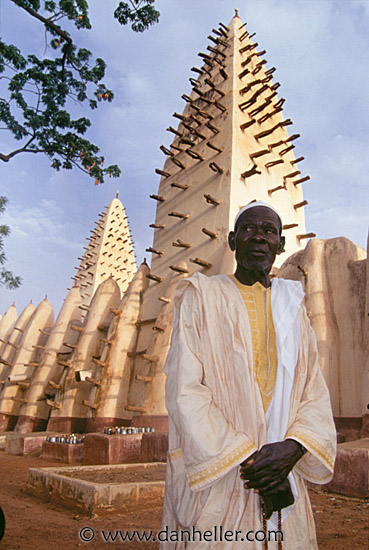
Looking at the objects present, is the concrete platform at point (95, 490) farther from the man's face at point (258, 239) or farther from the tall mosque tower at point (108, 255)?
the tall mosque tower at point (108, 255)

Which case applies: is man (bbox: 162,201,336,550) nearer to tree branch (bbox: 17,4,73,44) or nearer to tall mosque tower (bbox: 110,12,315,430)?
tree branch (bbox: 17,4,73,44)

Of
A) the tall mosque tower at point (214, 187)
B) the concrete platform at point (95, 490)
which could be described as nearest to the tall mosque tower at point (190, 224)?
the tall mosque tower at point (214, 187)

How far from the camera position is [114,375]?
13.2 m

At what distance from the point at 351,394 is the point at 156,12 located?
8515mm

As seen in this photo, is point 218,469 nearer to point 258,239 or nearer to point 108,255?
point 258,239

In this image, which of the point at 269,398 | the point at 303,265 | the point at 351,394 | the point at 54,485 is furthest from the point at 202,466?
the point at 303,265

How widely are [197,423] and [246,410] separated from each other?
10.5 inches

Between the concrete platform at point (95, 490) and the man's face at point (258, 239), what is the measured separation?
3293 millimetres

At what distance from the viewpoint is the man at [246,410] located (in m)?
1.71

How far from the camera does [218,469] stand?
169 centimetres

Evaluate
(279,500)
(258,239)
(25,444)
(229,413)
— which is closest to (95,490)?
(229,413)

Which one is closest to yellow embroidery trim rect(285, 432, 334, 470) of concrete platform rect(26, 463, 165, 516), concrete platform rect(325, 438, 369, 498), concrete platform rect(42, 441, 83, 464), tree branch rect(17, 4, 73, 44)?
concrete platform rect(26, 463, 165, 516)

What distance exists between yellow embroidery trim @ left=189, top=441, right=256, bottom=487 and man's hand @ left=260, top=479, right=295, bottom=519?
0.19m

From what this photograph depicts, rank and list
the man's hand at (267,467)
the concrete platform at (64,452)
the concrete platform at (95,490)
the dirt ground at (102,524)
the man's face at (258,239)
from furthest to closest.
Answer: the concrete platform at (64,452)
the concrete platform at (95,490)
the dirt ground at (102,524)
the man's face at (258,239)
the man's hand at (267,467)
